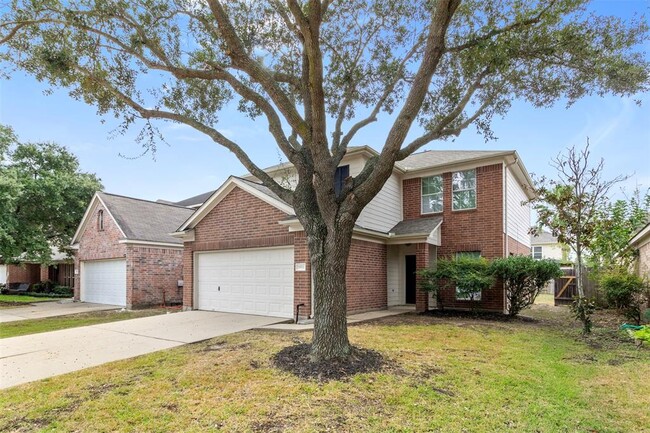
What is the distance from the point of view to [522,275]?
11.4 meters

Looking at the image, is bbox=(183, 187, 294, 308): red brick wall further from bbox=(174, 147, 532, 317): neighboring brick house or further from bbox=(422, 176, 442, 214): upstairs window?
bbox=(422, 176, 442, 214): upstairs window

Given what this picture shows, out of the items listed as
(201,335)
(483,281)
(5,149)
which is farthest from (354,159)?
(5,149)

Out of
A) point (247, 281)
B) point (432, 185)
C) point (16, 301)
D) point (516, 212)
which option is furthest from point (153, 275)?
point (516, 212)

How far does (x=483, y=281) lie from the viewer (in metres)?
11.2

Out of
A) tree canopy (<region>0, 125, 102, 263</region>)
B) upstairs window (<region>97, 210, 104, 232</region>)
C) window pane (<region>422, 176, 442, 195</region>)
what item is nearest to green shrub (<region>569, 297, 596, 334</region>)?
window pane (<region>422, 176, 442, 195</region>)

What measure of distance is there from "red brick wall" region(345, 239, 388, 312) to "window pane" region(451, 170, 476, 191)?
3.53 metres

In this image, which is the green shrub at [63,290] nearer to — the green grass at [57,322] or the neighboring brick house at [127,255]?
the neighboring brick house at [127,255]

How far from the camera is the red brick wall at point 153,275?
52.3 feet

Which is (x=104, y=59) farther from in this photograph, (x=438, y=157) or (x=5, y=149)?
(x=5, y=149)

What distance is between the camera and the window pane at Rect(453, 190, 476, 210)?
13.8 m

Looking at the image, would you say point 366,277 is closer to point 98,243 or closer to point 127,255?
point 127,255

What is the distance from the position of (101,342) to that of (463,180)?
12245mm

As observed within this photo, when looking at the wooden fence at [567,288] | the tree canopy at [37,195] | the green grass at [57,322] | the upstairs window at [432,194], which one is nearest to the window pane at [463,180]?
the upstairs window at [432,194]

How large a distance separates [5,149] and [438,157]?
21112 mm
